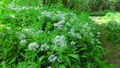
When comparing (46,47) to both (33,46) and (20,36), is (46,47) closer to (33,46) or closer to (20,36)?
(33,46)

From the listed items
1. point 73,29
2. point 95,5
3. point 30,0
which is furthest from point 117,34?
point 95,5

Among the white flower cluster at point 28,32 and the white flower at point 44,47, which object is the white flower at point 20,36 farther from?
the white flower at point 44,47

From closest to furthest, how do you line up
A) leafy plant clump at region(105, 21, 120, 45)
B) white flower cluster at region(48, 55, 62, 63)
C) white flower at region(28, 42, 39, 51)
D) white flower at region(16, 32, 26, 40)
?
white flower cluster at region(48, 55, 62, 63)
white flower at region(28, 42, 39, 51)
white flower at region(16, 32, 26, 40)
leafy plant clump at region(105, 21, 120, 45)

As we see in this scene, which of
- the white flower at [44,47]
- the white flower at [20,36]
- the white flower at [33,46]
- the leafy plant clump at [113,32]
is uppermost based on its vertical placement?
the white flower at [20,36]

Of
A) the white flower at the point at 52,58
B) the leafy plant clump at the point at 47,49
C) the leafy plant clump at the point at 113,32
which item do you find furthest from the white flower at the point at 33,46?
the leafy plant clump at the point at 113,32

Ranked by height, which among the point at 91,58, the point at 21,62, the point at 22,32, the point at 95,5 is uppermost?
the point at 22,32

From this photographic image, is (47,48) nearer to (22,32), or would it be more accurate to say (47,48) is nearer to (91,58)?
(22,32)

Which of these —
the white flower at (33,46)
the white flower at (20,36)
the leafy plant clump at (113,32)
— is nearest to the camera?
the white flower at (33,46)

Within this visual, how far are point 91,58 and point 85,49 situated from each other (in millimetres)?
227

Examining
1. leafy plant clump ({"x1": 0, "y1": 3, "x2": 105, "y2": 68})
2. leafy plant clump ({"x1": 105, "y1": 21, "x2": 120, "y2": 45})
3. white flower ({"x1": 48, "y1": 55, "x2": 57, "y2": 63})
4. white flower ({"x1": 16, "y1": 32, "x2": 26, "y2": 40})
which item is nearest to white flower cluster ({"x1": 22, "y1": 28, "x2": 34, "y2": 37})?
leafy plant clump ({"x1": 0, "y1": 3, "x2": 105, "y2": 68})

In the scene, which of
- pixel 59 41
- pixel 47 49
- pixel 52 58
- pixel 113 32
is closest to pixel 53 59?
pixel 52 58

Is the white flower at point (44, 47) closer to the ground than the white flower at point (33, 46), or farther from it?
closer to the ground

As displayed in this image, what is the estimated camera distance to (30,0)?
9.26 meters

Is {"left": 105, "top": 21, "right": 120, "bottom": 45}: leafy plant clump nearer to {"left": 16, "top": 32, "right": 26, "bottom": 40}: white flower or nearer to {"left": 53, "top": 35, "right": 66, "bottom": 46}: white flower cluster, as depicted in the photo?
{"left": 53, "top": 35, "right": 66, "bottom": 46}: white flower cluster
